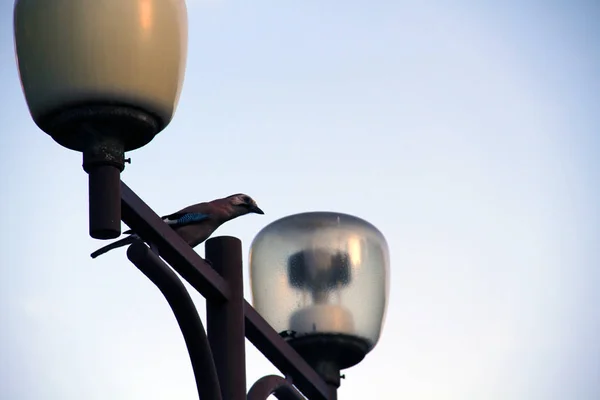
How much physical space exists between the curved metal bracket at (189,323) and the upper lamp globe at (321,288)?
1145mm

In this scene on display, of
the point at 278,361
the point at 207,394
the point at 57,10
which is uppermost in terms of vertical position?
the point at 57,10

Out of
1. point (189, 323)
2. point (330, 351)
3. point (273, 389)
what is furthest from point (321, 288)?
point (189, 323)

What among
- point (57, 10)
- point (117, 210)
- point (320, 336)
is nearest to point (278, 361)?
point (320, 336)

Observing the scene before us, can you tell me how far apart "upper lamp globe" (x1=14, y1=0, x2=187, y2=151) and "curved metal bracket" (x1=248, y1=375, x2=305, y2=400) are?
1.17 metres

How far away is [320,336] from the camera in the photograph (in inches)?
226

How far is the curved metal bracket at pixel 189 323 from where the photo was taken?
448 centimetres

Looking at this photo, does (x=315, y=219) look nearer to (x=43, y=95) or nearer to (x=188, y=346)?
(x=188, y=346)

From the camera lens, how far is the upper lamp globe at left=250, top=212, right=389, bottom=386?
227 inches

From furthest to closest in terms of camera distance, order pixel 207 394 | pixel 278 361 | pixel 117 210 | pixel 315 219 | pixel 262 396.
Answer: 1. pixel 315 219
2. pixel 278 361
3. pixel 262 396
4. pixel 207 394
5. pixel 117 210

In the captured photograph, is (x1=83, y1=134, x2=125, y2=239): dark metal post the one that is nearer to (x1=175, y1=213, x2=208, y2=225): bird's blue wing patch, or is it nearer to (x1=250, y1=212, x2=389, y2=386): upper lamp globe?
Result: (x1=250, y1=212, x2=389, y2=386): upper lamp globe

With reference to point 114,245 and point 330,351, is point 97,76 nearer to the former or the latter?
point 114,245

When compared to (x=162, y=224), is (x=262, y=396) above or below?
below

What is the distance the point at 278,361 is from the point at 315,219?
74 cm

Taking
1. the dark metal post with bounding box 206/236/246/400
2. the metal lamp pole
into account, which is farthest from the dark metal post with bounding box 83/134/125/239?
the dark metal post with bounding box 206/236/246/400
